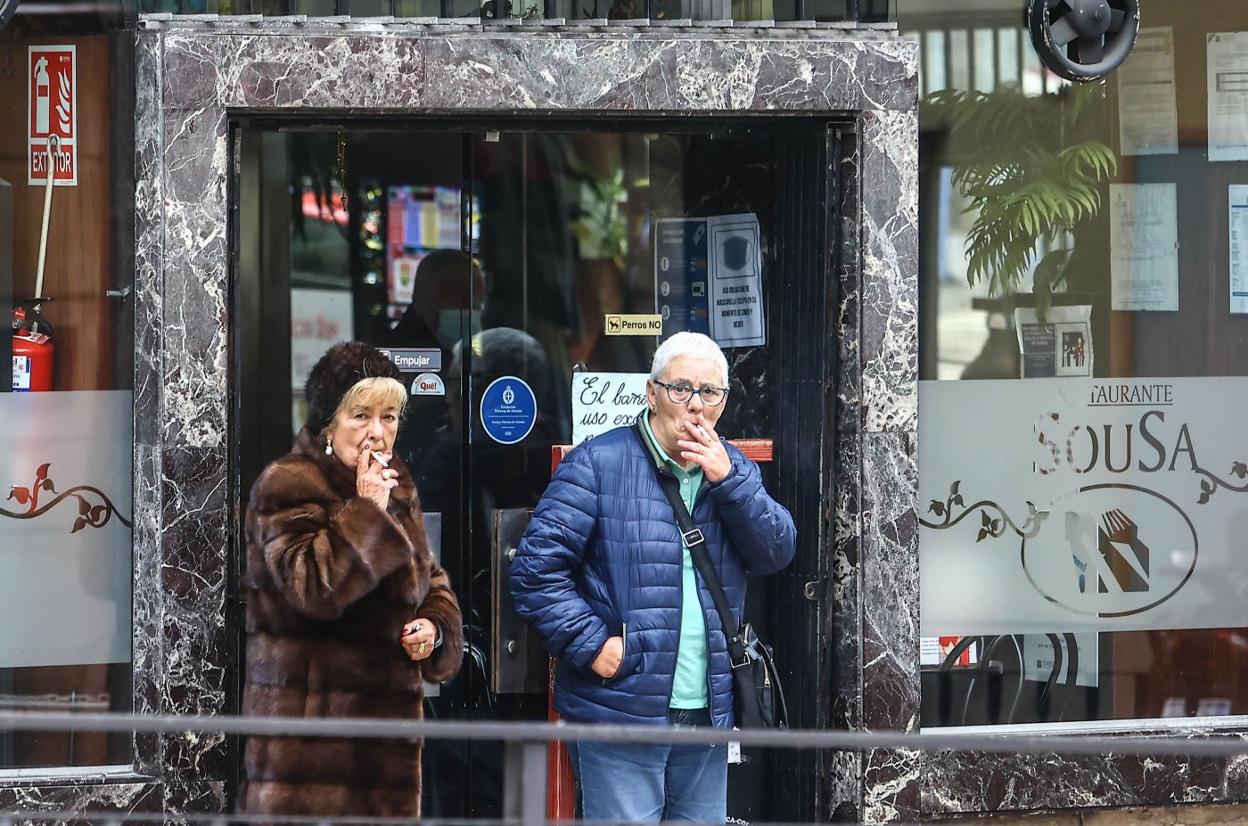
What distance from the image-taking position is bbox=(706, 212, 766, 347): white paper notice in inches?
215

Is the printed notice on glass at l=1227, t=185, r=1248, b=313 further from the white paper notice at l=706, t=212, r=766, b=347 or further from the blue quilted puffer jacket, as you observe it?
the blue quilted puffer jacket

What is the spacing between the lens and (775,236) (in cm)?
544

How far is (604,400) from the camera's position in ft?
18.1

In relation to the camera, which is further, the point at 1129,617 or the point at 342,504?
the point at 1129,617

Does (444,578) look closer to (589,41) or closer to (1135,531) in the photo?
(589,41)

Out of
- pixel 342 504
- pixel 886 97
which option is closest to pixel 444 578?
pixel 342 504

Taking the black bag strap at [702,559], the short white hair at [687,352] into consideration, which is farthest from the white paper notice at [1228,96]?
the black bag strap at [702,559]

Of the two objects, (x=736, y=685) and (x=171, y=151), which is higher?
(x=171, y=151)

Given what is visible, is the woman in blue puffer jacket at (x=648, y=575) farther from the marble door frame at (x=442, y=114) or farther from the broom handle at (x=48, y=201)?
the broom handle at (x=48, y=201)

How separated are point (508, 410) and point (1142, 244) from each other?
2474 millimetres

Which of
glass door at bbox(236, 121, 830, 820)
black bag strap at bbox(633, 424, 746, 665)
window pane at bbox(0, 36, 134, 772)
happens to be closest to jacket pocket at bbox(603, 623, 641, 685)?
black bag strap at bbox(633, 424, 746, 665)

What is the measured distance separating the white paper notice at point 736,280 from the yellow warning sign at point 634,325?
0.68 ft

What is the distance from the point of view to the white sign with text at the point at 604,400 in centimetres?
552

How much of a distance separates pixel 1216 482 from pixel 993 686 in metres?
1.17
